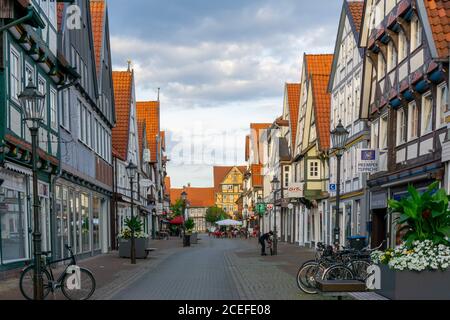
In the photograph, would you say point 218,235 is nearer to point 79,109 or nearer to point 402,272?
point 79,109

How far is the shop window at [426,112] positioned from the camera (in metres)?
18.7

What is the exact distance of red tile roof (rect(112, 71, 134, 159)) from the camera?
132 feet

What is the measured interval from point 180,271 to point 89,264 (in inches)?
193

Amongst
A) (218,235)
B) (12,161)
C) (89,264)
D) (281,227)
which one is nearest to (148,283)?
(12,161)

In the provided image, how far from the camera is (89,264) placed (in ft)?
77.1

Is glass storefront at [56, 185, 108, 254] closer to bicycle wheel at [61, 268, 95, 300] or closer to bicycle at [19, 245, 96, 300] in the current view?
bicycle wheel at [61, 268, 95, 300]

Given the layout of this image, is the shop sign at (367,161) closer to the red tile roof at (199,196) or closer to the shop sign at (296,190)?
the shop sign at (296,190)

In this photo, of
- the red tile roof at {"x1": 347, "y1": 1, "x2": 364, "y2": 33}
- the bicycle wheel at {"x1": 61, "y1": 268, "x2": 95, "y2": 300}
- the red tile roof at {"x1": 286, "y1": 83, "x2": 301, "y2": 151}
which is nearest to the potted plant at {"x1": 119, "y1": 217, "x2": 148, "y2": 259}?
the red tile roof at {"x1": 347, "y1": 1, "x2": 364, "y2": 33}

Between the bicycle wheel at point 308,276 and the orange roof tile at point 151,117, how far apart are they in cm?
5178

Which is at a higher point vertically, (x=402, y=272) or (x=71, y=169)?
(x=71, y=169)

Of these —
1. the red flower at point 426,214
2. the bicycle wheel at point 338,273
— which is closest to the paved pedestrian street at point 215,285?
the bicycle wheel at point 338,273

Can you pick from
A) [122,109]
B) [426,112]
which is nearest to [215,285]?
[426,112]

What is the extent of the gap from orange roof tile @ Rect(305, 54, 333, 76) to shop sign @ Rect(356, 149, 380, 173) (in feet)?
63.5
